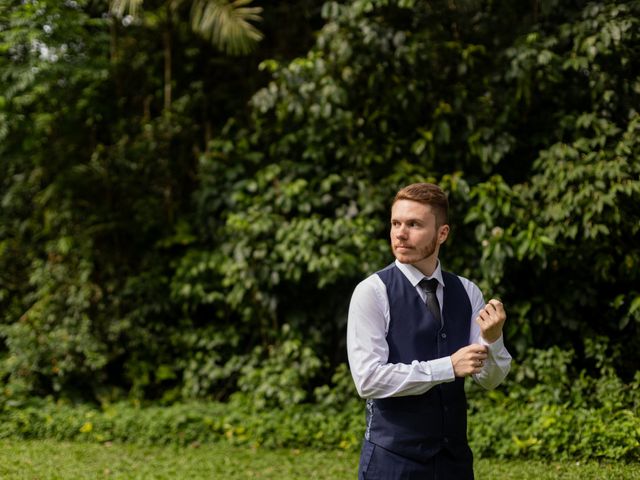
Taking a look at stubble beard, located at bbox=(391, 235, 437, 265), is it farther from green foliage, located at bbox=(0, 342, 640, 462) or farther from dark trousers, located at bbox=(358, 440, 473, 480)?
green foliage, located at bbox=(0, 342, 640, 462)

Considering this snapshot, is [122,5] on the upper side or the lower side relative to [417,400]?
upper

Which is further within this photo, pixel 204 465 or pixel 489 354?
pixel 204 465

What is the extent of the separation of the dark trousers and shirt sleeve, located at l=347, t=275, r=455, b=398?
0.23 m

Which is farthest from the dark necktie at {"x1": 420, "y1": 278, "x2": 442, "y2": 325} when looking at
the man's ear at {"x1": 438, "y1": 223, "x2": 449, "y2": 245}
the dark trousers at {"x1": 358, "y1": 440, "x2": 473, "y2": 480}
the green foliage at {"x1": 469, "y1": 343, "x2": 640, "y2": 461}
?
the green foliage at {"x1": 469, "y1": 343, "x2": 640, "y2": 461}

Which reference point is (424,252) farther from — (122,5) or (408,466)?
(122,5)

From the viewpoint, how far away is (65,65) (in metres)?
7.00

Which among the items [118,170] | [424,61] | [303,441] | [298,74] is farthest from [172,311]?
[424,61]

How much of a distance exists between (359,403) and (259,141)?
2940 mm

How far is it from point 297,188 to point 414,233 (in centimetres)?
418

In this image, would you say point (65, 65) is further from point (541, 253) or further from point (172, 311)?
point (541, 253)

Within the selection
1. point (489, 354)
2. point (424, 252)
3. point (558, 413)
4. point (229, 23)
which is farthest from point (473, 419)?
point (229, 23)

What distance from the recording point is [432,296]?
2.63m

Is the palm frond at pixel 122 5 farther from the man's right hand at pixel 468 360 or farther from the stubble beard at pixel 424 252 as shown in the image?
the man's right hand at pixel 468 360

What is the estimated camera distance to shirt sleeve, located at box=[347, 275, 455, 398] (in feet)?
7.90
